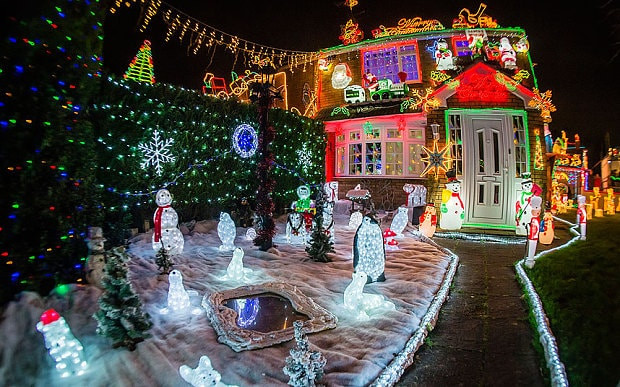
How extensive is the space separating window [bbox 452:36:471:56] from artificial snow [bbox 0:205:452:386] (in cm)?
1227

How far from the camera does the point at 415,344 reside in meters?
3.81

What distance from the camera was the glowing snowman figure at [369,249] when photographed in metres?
5.66

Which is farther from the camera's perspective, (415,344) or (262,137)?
(262,137)

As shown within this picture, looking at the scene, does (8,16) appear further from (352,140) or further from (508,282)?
(352,140)

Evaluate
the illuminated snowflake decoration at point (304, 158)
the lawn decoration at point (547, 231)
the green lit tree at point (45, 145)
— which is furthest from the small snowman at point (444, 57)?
the green lit tree at point (45, 145)

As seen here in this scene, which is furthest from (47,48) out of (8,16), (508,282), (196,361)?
(508,282)

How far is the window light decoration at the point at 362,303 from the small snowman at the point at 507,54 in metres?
11.9

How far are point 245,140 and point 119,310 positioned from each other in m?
7.57

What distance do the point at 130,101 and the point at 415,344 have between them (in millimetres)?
7738

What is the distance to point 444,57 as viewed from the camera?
48.2 feet

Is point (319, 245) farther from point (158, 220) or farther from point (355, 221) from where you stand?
point (355, 221)

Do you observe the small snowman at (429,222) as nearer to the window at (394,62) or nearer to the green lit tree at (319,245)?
the green lit tree at (319,245)

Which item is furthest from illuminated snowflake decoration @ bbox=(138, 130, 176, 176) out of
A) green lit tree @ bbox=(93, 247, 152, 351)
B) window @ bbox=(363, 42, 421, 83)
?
window @ bbox=(363, 42, 421, 83)

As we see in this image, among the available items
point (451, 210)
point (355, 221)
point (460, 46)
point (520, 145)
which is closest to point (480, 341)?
point (451, 210)
